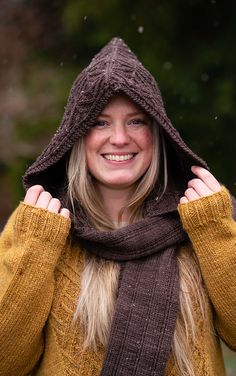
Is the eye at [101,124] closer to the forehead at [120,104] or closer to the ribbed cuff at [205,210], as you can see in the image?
the forehead at [120,104]

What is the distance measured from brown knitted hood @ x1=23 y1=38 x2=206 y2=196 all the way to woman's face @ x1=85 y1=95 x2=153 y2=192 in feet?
0.18

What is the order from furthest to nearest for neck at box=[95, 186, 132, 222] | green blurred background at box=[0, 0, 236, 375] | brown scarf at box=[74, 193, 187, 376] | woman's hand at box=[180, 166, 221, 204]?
green blurred background at box=[0, 0, 236, 375] < neck at box=[95, 186, 132, 222] < woman's hand at box=[180, 166, 221, 204] < brown scarf at box=[74, 193, 187, 376]

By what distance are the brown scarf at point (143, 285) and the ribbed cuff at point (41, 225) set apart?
9 centimetres

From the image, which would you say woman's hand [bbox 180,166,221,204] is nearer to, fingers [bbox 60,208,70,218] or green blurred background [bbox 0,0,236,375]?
fingers [bbox 60,208,70,218]

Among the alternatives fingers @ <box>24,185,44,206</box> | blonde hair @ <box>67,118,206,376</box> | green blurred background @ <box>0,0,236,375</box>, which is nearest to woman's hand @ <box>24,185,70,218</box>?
fingers @ <box>24,185,44,206</box>

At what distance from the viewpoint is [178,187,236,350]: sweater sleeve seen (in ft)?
8.87

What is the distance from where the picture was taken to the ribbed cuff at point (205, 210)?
274cm

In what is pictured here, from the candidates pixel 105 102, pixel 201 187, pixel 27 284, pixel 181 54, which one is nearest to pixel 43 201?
pixel 27 284

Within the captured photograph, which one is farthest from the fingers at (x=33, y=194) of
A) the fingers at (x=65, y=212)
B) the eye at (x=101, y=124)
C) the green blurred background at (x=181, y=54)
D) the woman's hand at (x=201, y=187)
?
the green blurred background at (x=181, y=54)

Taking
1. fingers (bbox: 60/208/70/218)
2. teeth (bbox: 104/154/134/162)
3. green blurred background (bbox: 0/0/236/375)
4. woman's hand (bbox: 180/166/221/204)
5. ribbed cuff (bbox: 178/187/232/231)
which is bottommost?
fingers (bbox: 60/208/70/218)

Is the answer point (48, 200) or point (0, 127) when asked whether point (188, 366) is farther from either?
point (0, 127)

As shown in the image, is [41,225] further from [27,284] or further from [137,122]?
[137,122]

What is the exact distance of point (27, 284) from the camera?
2.73 metres

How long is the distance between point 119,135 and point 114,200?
0.36 m
